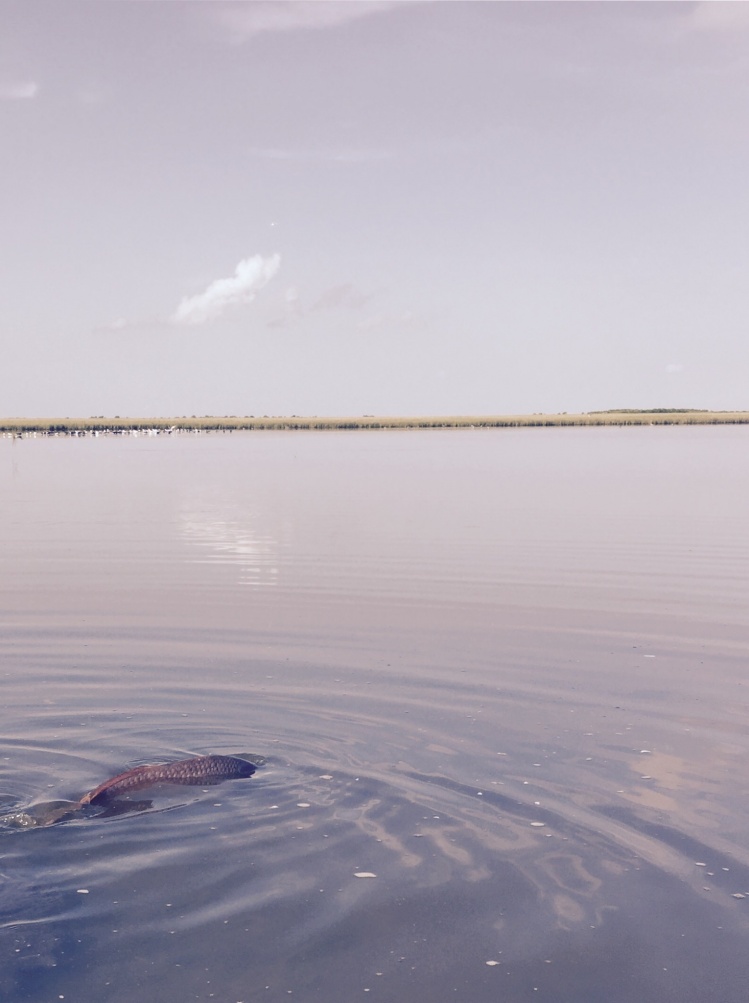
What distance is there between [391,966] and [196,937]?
1203 mm

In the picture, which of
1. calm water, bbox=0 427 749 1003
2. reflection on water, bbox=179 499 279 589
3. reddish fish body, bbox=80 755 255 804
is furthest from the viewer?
reflection on water, bbox=179 499 279 589

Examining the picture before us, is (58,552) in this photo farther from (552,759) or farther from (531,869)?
(531,869)

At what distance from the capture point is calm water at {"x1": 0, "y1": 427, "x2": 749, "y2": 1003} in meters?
6.30

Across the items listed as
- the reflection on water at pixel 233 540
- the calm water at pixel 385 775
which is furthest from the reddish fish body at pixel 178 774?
the reflection on water at pixel 233 540

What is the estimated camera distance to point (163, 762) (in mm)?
9617

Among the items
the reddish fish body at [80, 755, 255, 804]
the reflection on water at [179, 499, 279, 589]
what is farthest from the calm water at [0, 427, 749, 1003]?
the reflection on water at [179, 499, 279, 589]

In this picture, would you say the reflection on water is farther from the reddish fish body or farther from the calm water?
the reddish fish body

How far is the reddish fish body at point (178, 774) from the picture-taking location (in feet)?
27.9

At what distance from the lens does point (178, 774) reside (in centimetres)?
884

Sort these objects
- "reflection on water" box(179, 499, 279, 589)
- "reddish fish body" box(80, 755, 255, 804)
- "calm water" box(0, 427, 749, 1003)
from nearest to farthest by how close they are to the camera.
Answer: "calm water" box(0, 427, 749, 1003), "reddish fish body" box(80, 755, 255, 804), "reflection on water" box(179, 499, 279, 589)

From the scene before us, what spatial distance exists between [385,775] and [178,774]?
175 centimetres

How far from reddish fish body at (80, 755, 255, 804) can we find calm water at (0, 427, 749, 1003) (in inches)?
6.0

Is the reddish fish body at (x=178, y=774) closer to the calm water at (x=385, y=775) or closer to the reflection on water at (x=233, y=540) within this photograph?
the calm water at (x=385, y=775)

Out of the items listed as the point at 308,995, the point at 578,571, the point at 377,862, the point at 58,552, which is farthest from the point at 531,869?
the point at 58,552
